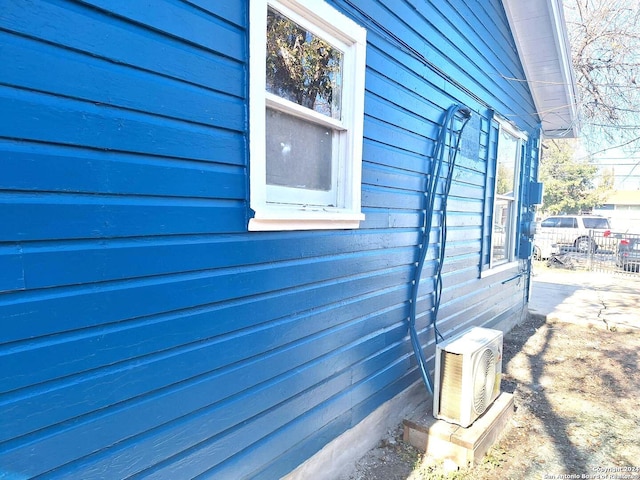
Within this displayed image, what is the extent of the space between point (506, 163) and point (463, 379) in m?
3.75

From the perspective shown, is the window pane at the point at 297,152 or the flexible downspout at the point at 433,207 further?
the flexible downspout at the point at 433,207

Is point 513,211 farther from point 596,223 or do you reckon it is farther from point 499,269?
point 596,223

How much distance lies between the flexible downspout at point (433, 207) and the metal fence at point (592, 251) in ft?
37.5

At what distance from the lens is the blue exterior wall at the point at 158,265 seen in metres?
1.21

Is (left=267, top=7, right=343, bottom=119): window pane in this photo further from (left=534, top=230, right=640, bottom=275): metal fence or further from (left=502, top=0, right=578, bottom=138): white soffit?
(left=534, top=230, right=640, bottom=275): metal fence

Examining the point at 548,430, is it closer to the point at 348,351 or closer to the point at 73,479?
the point at 348,351

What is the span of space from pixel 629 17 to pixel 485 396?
1109 cm

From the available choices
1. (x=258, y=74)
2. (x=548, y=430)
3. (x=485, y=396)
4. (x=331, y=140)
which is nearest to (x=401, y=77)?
(x=331, y=140)

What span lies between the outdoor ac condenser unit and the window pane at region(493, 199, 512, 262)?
111 inches

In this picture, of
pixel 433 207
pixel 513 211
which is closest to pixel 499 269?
pixel 513 211

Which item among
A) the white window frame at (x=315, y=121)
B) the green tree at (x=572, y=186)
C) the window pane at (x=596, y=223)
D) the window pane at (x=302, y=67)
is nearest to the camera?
the white window frame at (x=315, y=121)

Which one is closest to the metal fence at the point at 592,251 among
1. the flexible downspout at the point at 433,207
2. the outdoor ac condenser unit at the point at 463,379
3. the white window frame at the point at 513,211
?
the white window frame at the point at 513,211

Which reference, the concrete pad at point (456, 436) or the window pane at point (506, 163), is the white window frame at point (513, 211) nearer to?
the window pane at point (506, 163)

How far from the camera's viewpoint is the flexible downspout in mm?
3230
